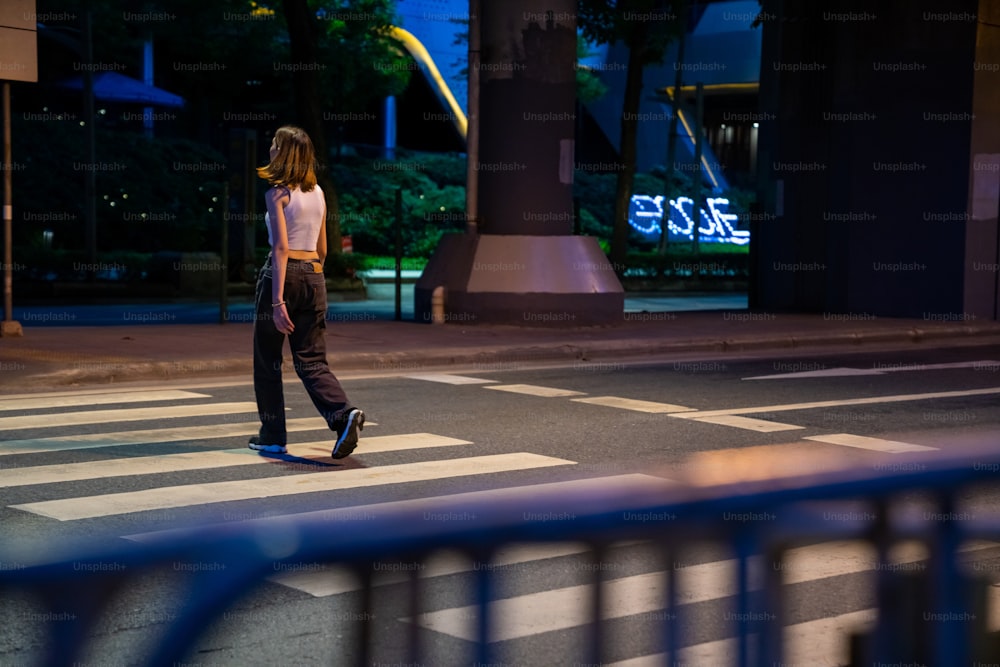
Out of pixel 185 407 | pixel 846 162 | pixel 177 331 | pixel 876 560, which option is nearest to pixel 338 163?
pixel 846 162

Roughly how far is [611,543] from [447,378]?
1114cm

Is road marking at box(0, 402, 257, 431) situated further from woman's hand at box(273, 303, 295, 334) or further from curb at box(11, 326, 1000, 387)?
woman's hand at box(273, 303, 295, 334)

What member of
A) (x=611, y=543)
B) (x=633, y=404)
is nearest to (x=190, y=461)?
(x=633, y=404)

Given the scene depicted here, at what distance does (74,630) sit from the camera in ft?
7.25

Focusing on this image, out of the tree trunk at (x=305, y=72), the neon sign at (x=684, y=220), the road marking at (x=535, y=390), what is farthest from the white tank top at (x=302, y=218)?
the neon sign at (x=684, y=220)

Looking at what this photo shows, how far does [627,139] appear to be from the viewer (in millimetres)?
33250

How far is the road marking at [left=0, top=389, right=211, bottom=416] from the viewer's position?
37.6 ft

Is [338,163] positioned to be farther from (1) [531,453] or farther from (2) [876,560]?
(2) [876,560]

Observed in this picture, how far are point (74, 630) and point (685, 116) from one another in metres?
62.9

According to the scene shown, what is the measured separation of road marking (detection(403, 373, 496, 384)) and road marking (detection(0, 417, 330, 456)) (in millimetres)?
2836

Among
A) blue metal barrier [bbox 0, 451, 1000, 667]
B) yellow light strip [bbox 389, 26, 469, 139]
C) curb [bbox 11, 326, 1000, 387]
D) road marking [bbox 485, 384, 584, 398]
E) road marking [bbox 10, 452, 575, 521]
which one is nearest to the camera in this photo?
blue metal barrier [bbox 0, 451, 1000, 667]

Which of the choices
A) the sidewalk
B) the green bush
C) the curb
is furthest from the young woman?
the green bush

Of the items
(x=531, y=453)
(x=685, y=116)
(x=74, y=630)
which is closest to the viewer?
(x=74, y=630)

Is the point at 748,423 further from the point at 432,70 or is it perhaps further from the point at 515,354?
the point at 432,70
